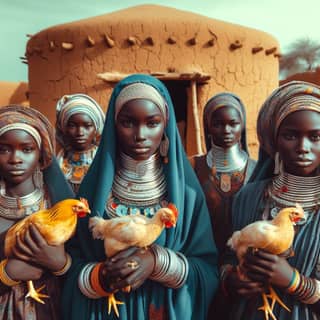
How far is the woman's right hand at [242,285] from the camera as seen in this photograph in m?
2.09

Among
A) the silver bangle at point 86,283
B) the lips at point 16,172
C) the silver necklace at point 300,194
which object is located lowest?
the silver bangle at point 86,283

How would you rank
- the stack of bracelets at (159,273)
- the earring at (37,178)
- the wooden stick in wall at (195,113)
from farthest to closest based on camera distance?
the wooden stick in wall at (195,113)
the earring at (37,178)
the stack of bracelets at (159,273)

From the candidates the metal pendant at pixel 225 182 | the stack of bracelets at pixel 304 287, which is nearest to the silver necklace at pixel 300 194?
the stack of bracelets at pixel 304 287

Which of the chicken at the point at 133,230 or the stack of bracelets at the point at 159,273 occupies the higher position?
the chicken at the point at 133,230

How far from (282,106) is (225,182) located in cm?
163

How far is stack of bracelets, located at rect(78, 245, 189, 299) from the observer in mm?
2186

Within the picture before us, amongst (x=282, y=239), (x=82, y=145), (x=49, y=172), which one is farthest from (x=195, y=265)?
→ (x=82, y=145)

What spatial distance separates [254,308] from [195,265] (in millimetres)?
333

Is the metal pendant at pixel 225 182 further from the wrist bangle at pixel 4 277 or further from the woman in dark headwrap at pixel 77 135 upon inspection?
the wrist bangle at pixel 4 277

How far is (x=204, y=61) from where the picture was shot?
9.81 metres

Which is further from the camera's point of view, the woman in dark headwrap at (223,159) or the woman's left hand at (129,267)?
the woman in dark headwrap at (223,159)

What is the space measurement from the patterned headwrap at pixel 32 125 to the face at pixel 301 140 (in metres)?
1.20

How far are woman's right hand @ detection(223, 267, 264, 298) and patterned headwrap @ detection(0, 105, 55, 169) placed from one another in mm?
1129

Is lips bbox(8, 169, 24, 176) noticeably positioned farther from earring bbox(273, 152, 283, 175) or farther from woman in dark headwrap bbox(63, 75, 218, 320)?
earring bbox(273, 152, 283, 175)
